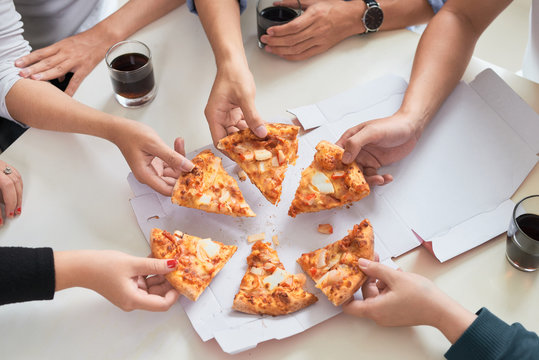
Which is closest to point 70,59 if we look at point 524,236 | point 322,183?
point 322,183

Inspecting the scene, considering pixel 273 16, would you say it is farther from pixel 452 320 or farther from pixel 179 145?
pixel 452 320

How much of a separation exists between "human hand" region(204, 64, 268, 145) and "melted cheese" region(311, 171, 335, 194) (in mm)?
197

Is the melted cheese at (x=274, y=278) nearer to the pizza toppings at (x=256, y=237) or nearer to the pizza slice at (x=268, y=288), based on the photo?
the pizza slice at (x=268, y=288)

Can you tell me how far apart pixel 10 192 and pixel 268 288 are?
762 mm

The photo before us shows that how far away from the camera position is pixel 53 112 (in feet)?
5.02

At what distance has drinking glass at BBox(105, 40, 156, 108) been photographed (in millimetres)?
1572

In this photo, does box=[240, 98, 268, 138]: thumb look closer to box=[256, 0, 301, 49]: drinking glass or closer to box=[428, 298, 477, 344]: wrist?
box=[256, 0, 301, 49]: drinking glass

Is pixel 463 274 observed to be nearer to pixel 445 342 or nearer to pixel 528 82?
pixel 445 342

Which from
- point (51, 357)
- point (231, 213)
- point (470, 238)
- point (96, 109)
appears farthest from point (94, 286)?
point (470, 238)

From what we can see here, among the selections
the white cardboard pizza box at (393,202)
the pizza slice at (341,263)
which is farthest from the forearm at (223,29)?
the pizza slice at (341,263)

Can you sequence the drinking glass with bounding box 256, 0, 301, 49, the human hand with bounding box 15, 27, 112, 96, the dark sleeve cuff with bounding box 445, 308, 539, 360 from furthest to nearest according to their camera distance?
the drinking glass with bounding box 256, 0, 301, 49 → the human hand with bounding box 15, 27, 112, 96 → the dark sleeve cuff with bounding box 445, 308, 539, 360

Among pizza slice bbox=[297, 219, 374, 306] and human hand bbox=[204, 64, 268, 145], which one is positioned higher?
human hand bbox=[204, 64, 268, 145]

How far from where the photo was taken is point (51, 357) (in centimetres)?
119

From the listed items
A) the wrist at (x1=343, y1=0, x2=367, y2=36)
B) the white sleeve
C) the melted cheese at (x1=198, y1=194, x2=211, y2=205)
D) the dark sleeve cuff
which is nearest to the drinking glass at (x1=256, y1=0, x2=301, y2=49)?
the wrist at (x1=343, y1=0, x2=367, y2=36)
